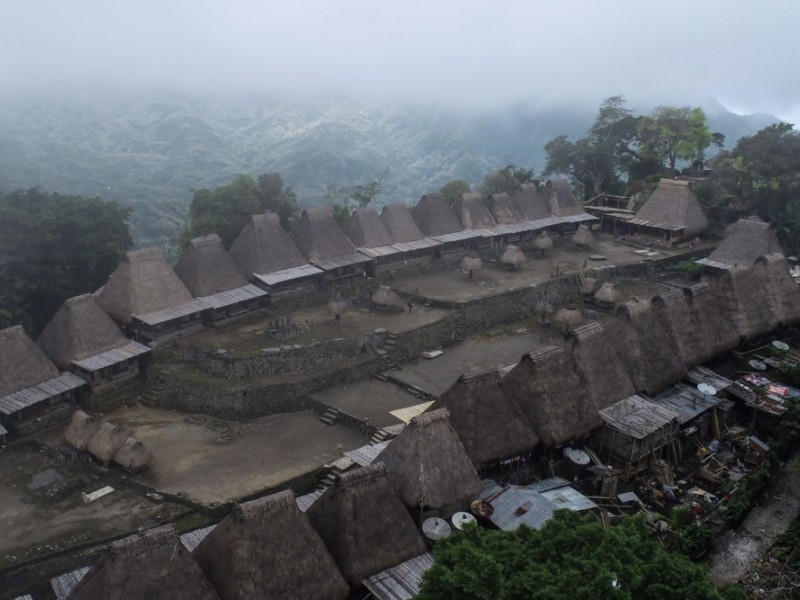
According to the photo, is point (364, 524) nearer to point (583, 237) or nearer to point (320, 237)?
point (320, 237)

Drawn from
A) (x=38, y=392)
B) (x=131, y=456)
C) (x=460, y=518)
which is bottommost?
(x=460, y=518)

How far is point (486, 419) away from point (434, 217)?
1957 centimetres

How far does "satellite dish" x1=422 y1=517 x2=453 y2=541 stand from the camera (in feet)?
51.0

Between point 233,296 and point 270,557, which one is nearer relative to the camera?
point 270,557

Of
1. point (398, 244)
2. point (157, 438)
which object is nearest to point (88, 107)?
point (398, 244)

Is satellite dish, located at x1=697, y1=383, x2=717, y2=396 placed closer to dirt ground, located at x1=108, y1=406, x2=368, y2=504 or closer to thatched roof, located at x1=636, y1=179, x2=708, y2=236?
dirt ground, located at x1=108, y1=406, x2=368, y2=504

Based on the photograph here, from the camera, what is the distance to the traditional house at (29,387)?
21.4m

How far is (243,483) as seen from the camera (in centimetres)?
1938

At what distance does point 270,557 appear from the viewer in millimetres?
13656

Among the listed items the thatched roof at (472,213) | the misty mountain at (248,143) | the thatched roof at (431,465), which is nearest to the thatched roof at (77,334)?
the thatched roof at (431,465)

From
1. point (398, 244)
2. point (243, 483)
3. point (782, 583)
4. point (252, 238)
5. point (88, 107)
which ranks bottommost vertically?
point (782, 583)

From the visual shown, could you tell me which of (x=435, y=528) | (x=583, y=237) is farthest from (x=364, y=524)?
(x=583, y=237)

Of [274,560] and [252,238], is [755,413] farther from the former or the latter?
[252,238]

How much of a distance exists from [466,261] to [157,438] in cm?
1829
